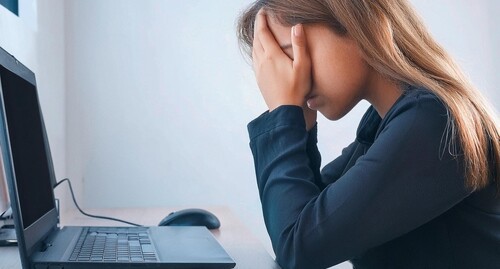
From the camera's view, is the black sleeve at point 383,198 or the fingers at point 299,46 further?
the fingers at point 299,46

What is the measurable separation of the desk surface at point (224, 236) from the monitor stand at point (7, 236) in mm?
26

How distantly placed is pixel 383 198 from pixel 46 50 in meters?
1.26

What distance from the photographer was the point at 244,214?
1943 mm

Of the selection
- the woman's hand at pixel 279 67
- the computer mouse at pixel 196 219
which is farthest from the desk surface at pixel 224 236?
the woman's hand at pixel 279 67

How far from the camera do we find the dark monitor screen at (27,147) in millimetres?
654

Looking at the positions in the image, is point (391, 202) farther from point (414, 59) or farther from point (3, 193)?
point (3, 193)

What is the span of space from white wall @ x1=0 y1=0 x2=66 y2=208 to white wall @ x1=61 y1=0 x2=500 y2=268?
0.21ft

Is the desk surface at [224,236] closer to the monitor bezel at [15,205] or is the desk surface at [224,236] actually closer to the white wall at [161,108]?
the monitor bezel at [15,205]

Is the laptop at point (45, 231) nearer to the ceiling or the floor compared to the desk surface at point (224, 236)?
nearer to the ceiling

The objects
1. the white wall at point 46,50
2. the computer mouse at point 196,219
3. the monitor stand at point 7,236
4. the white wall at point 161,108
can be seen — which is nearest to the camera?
the monitor stand at point 7,236

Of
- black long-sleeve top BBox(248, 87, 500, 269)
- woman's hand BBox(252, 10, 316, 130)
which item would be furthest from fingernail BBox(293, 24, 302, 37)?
black long-sleeve top BBox(248, 87, 500, 269)

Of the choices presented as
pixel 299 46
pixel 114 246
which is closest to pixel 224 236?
pixel 114 246

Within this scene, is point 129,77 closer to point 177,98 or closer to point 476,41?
point 177,98

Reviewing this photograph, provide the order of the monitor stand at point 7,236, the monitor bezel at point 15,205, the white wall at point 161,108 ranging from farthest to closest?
the white wall at point 161,108, the monitor stand at point 7,236, the monitor bezel at point 15,205
